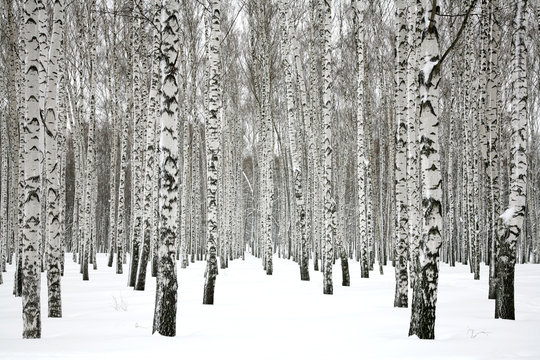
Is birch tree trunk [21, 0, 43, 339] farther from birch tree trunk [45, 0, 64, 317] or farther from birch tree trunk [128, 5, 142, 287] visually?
birch tree trunk [128, 5, 142, 287]

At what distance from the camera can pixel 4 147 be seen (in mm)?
14156

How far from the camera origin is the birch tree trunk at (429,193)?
4535mm

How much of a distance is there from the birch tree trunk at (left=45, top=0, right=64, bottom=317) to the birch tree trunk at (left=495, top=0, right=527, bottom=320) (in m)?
6.94

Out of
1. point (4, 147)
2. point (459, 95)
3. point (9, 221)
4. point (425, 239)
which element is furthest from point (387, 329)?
point (9, 221)

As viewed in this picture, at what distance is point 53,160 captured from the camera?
6.37m

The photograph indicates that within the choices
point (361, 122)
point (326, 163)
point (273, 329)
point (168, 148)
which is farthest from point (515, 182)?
point (361, 122)

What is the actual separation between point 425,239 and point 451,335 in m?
1.38

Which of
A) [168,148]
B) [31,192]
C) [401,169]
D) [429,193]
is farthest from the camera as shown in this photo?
[401,169]

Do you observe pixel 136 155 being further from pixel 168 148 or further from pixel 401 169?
pixel 401 169

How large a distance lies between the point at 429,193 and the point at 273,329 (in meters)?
2.74

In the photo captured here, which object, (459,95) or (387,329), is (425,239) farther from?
(459,95)

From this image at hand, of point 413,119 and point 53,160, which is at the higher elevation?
point 413,119

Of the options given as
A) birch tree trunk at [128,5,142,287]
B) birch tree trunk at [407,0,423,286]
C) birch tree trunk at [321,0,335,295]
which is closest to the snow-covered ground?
birch tree trunk at [321,0,335,295]

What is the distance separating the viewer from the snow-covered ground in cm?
402
